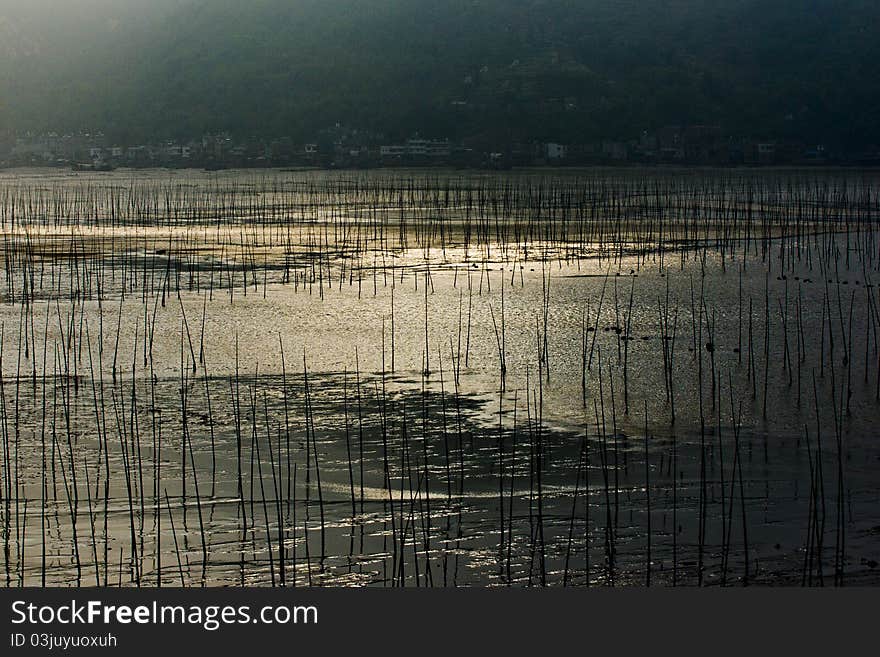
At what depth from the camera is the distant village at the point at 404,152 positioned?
6675cm

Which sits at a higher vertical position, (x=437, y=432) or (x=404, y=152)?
(x=404, y=152)

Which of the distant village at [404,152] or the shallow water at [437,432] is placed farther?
the distant village at [404,152]

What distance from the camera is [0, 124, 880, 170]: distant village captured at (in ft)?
219

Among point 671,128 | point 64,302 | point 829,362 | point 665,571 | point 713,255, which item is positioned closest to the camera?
point 665,571

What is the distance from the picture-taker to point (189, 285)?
48.5ft

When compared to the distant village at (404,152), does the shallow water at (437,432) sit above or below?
below

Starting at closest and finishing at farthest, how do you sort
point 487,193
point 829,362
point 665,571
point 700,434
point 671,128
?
point 665,571
point 700,434
point 829,362
point 487,193
point 671,128

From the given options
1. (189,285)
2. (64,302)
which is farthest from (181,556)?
(189,285)

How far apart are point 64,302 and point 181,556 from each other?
830cm

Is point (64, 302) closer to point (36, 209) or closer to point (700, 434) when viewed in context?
point (700, 434)

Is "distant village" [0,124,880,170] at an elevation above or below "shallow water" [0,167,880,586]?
above

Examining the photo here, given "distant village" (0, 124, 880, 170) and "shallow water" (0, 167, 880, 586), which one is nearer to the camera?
"shallow water" (0, 167, 880, 586)

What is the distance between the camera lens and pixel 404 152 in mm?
76312

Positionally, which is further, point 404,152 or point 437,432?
point 404,152
